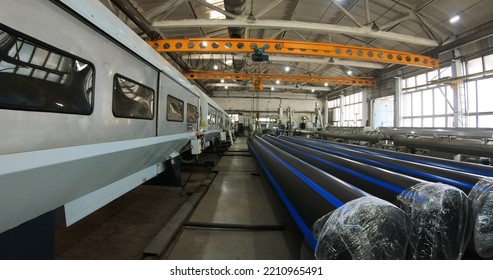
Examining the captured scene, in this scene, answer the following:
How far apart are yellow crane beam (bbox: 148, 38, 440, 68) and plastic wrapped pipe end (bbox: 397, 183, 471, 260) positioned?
4625 mm

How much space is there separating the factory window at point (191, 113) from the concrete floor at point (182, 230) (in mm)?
1174

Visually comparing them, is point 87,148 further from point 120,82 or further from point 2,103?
point 120,82

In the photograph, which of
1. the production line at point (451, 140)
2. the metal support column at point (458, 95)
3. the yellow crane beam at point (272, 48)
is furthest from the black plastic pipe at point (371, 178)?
the metal support column at point (458, 95)

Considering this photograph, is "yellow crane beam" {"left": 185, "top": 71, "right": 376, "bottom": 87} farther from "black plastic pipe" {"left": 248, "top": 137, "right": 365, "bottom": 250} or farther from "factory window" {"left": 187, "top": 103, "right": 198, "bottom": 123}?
"black plastic pipe" {"left": 248, "top": 137, "right": 365, "bottom": 250}

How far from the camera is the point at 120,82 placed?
1.51 m

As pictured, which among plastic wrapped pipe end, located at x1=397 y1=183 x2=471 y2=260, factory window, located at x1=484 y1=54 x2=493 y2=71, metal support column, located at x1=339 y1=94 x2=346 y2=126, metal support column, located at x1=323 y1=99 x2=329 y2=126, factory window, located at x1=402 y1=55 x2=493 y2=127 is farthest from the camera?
metal support column, located at x1=323 y1=99 x2=329 y2=126

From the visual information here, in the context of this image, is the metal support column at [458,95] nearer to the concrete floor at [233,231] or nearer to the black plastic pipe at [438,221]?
the concrete floor at [233,231]

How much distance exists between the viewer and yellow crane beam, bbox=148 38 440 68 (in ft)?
16.4

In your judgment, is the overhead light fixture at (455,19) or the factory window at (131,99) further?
the overhead light fixture at (455,19)

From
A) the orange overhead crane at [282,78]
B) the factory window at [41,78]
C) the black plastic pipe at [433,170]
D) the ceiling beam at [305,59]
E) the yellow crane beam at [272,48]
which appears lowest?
the black plastic pipe at [433,170]

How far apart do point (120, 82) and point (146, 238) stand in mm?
1443

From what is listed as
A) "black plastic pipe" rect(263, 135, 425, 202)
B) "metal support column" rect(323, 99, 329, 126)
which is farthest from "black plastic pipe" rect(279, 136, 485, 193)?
"metal support column" rect(323, 99, 329, 126)

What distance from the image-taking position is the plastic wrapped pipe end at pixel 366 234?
2.64ft
